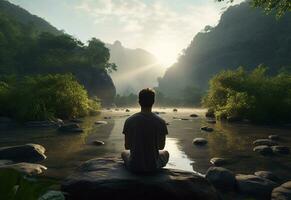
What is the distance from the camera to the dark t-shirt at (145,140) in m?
8.02

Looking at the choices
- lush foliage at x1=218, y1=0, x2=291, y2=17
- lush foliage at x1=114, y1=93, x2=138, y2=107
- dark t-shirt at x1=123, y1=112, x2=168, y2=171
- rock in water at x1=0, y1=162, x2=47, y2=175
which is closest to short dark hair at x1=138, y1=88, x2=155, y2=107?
dark t-shirt at x1=123, y1=112, x2=168, y2=171

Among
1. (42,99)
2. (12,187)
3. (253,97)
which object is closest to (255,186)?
(12,187)

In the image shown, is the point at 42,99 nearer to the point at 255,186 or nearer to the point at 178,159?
the point at 178,159

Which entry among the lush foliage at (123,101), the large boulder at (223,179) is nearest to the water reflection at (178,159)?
the large boulder at (223,179)

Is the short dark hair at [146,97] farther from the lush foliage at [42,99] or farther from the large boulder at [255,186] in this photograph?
the lush foliage at [42,99]

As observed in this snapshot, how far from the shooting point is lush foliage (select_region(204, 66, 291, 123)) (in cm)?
3491

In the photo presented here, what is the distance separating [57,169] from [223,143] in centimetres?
1048

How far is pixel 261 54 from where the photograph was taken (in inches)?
5531

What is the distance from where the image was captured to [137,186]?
7.75m

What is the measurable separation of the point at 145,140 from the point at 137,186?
100cm

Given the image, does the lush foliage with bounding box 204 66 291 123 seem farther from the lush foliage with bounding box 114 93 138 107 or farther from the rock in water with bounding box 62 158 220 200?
the lush foliage with bounding box 114 93 138 107

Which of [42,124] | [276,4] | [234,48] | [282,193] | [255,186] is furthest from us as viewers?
[234,48]

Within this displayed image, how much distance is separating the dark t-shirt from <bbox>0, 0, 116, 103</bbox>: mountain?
7190 cm

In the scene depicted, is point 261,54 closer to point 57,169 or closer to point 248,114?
point 248,114
